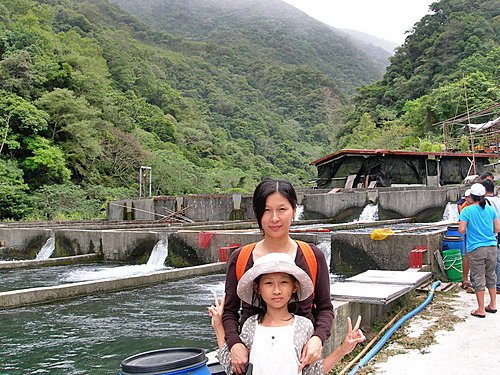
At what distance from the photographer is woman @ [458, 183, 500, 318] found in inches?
228

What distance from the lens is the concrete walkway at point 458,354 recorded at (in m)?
4.11

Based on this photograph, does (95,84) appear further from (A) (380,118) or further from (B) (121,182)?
(A) (380,118)

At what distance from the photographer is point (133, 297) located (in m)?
8.92

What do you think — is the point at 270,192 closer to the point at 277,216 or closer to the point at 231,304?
the point at 277,216

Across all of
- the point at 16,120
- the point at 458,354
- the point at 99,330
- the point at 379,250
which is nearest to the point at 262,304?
the point at 458,354

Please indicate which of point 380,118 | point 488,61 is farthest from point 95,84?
point 488,61

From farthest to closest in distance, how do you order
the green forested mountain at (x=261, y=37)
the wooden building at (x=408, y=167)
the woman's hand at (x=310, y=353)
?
the green forested mountain at (x=261, y=37), the wooden building at (x=408, y=167), the woman's hand at (x=310, y=353)

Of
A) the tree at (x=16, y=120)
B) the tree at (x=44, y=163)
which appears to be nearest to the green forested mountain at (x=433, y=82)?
the tree at (x=44, y=163)

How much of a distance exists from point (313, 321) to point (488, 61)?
160 ft

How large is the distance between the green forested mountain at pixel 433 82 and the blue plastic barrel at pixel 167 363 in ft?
111

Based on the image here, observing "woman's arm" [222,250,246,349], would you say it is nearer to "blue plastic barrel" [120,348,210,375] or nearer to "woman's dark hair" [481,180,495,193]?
"blue plastic barrel" [120,348,210,375]

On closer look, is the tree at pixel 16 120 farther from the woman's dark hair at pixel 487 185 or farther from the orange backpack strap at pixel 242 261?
the orange backpack strap at pixel 242 261

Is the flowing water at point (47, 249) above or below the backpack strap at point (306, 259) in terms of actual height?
below

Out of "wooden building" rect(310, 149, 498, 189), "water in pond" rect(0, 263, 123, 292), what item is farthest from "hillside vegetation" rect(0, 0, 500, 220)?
"water in pond" rect(0, 263, 123, 292)
